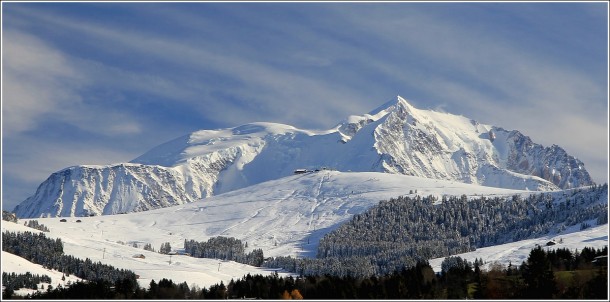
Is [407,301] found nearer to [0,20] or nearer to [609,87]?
[609,87]

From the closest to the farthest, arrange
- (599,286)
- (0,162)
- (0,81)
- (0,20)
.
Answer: (0,20)
(0,81)
(0,162)
(599,286)

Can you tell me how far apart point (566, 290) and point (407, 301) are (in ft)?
107

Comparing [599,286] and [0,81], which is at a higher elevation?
[0,81]

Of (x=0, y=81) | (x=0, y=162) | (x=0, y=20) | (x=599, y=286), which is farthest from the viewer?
(x=599, y=286)

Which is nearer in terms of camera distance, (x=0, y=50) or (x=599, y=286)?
(x=0, y=50)

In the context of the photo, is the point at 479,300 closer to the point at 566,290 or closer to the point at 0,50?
the point at 566,290

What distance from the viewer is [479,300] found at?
19938 centimetres

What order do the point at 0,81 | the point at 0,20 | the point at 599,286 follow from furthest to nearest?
the point at 599,286
the point at 0,81
the point at 0,20

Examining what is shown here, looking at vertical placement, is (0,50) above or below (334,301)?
above

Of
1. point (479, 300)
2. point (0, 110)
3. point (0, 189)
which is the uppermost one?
point (0, 110)

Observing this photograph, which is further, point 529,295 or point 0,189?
point 529,295

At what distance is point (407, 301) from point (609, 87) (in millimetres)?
90993

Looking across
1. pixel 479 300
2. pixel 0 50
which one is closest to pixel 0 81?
pixel 0 50

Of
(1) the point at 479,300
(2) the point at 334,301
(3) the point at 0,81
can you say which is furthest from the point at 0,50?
(1) the point at 479,300
